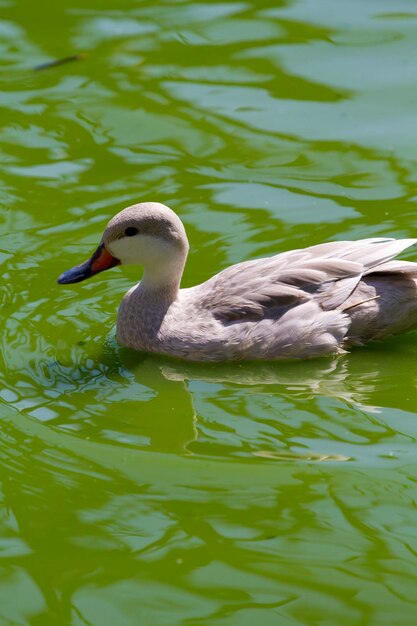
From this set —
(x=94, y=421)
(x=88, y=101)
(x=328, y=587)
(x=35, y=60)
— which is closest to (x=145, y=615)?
(x=328, y=587)

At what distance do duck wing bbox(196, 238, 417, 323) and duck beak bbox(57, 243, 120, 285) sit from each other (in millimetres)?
629

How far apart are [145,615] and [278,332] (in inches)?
105

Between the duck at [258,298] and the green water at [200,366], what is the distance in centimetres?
15

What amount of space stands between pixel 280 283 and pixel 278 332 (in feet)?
1.02

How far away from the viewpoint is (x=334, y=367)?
7.95 meters

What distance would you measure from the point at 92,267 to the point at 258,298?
109 cm

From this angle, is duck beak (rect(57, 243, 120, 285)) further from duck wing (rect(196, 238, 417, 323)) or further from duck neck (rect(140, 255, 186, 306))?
duck wing (rect(196, 238, 417, 323))

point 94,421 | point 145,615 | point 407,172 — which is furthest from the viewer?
point 407,172

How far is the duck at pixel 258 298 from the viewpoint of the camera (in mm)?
7977

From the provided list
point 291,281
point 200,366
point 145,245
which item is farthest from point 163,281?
point 291,281

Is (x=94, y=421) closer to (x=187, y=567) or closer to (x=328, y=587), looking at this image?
(x=187, y=567)

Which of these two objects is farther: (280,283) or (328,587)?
(280,283)

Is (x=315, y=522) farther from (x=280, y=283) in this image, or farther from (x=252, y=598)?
(x=280, y=283)

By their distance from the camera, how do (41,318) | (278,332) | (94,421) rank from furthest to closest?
1. (41,318)
2. (278,332)
3. (94,421)
